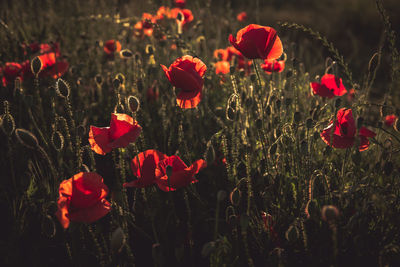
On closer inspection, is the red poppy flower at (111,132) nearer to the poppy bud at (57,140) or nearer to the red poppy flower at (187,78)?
the poppy bud at (57,140)

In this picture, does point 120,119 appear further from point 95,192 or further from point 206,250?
point 206,250

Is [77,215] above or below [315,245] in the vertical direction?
above

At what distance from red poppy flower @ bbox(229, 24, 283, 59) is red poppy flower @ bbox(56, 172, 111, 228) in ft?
2.31

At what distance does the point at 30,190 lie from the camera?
61.4 inches

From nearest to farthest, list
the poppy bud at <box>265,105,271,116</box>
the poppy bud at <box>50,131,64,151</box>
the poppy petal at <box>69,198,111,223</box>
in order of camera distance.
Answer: the poppy petal at <box>69,198,111,223</box> → the poppy bud at <box>50,131,64,151</box> → the poppy bud at <box>265,105,271,116</box>

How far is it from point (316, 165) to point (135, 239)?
817 mm

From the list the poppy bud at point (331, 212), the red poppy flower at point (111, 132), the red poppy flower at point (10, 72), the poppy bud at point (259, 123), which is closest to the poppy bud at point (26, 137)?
the red poppy flower at point (111, 132)

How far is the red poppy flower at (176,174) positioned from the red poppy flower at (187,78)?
0.92 ft

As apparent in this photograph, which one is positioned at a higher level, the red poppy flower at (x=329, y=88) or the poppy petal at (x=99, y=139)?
the red poppy flower at (x=329, y=88)

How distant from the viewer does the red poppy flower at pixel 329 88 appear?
1.66 meters

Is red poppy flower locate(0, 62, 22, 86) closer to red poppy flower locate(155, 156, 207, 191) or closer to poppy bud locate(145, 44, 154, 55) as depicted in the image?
poppy bud locate(145, 44, 154, 55)

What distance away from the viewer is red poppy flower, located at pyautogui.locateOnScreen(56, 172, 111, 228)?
1010 millimetres

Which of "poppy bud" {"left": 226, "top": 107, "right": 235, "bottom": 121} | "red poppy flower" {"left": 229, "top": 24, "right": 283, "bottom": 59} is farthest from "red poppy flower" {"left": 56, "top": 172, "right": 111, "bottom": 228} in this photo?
"red poppy flower" {"left": 229, "top": 24, "right": 283, "bottom": 59}

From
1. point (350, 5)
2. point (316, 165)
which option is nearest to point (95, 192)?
point (316, 165)
